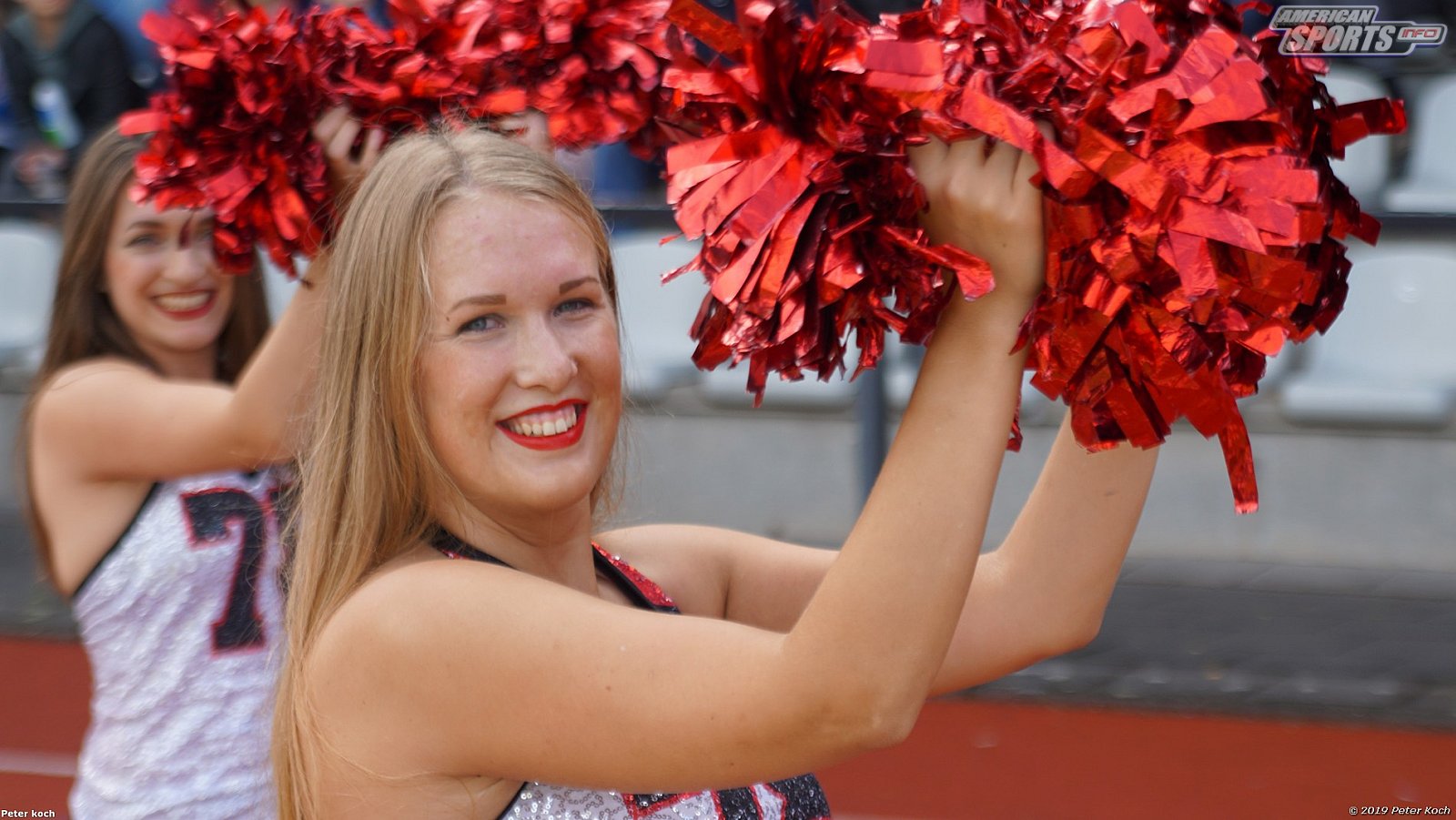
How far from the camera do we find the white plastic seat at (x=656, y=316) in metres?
5.65

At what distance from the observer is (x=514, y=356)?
54.2 inches

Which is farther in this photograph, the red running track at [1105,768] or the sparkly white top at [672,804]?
the red running track at [1105,768]

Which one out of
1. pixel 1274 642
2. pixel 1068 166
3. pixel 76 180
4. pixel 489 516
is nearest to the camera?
pixel 1068 166

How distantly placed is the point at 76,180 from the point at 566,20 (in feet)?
3.61

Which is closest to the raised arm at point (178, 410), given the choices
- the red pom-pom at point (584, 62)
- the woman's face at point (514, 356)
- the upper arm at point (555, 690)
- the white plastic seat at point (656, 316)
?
the red pom-pom at point (584, 62)

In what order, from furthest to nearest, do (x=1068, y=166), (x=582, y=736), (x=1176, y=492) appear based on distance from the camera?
(x=1176, y=492) → (x=582, y=736) → (x=1068, y=166)

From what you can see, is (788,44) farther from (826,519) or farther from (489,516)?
(826,519)

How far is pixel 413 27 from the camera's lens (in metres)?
1.79

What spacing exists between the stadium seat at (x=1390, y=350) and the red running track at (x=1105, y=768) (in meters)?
1.28

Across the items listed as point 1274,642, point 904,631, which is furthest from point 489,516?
point 1274,642

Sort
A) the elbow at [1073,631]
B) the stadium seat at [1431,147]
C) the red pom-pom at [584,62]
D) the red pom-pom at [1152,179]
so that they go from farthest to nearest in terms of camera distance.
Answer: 1. the stadium seat at [1431,147]
2. the red pom-pom at [584,62]
3. the elbow at [1073,631]
4. the red pom-pom at [1152,179]

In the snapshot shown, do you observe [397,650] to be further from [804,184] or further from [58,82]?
[58,82]

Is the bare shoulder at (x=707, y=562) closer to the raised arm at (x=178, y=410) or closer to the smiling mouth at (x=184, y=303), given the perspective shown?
the raised arm at (x=178, y=410)

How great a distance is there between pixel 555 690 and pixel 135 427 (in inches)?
48.2
